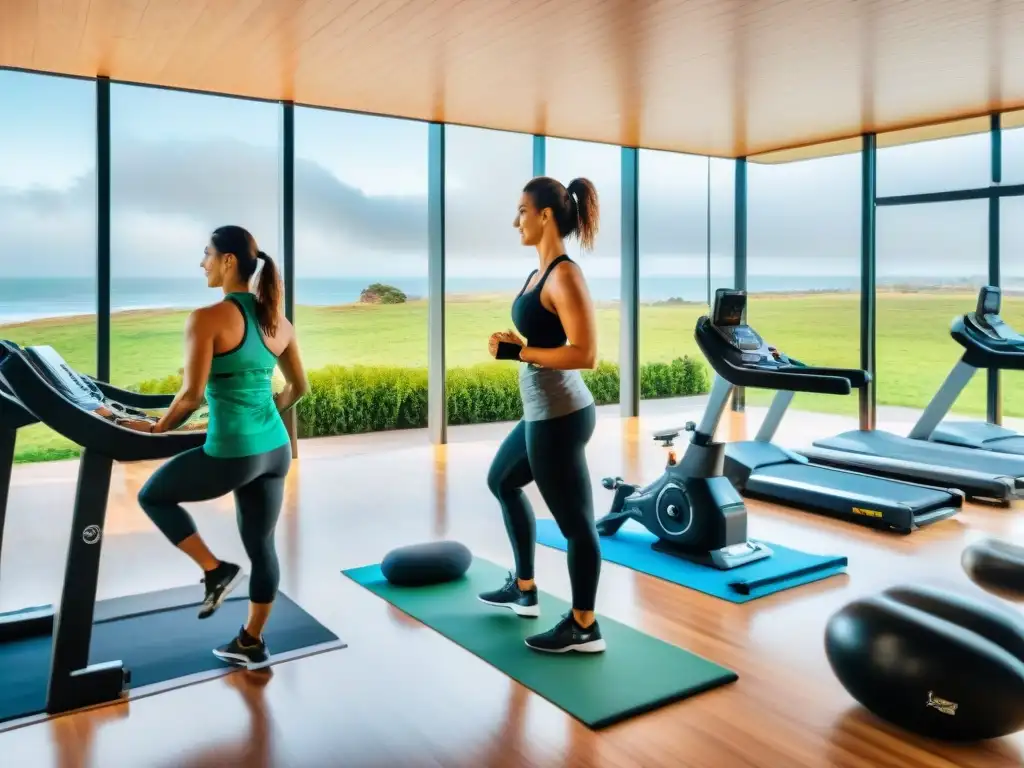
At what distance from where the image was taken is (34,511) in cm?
488

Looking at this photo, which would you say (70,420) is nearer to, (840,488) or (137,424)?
(137,424)

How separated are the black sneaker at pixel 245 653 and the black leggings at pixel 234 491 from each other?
0.16 metres

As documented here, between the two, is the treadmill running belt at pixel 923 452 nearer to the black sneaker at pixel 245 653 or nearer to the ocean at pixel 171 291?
the ocean at pixel 171 291

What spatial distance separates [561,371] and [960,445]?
4.62m

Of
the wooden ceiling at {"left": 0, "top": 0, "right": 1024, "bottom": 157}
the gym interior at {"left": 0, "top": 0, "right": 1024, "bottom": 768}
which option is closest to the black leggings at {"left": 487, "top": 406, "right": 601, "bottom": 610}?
the gym interior at {"left": 0, "top": 0, "right": 1024, "bottom": 768}

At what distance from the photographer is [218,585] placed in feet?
8.25

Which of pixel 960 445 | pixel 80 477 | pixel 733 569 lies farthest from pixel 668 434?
pixel 960 445

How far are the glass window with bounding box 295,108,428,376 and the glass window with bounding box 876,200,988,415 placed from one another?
6.57 metres

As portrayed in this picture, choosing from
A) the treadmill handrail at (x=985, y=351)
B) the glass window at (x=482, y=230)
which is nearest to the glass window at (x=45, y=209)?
the glass window at (x=482, y=230)

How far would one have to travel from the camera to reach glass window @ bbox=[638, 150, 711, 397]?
13.3 meters

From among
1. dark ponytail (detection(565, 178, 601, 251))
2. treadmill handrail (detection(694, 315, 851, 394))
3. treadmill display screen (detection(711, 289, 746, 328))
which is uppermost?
dark ponytail (detection(565, 178, 601, 251))

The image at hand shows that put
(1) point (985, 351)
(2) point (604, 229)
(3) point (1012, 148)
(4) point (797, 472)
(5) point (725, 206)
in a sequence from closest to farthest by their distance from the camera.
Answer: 1. (4) point (797, 472)
2. (1) point (985, 351)
3. (3) point (1012, 148)
4. (5) point (725, 206)
5. (2) point (604, 229)

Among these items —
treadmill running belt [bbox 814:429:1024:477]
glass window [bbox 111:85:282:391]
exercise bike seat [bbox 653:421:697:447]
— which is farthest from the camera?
glass window [bbox 111:85:282:391]

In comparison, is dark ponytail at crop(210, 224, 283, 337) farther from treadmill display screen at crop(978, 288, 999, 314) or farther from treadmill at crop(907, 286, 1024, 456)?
treadmill display screen at crop(978, 288, 999, 314)
